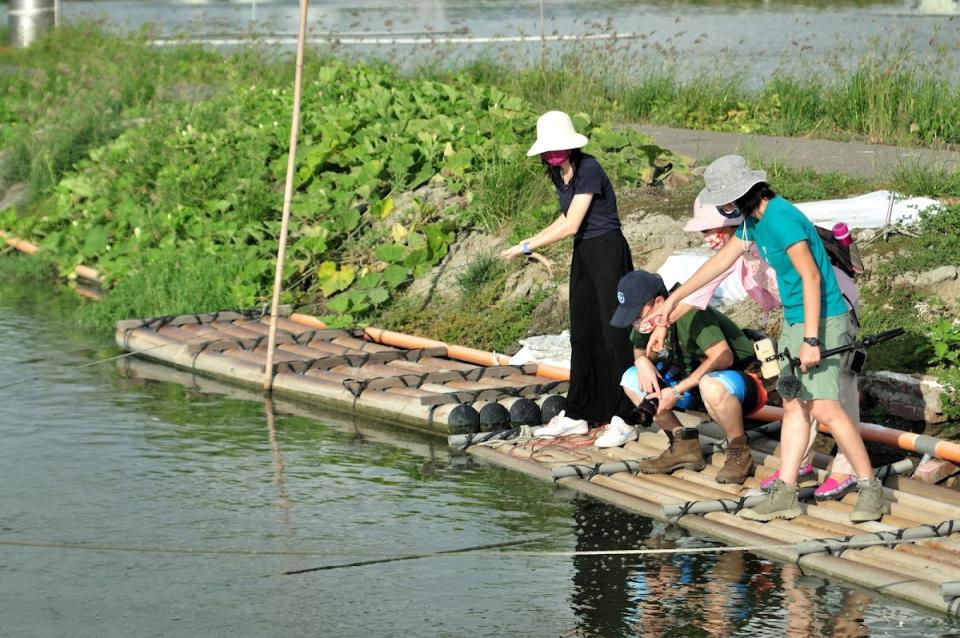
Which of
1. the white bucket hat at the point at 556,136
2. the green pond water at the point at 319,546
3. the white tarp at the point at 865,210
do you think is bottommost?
the green pond water at the point at 319,546

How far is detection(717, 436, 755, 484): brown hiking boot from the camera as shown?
7.06 m

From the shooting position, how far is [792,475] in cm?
649

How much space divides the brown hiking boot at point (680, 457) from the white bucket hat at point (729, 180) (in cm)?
144

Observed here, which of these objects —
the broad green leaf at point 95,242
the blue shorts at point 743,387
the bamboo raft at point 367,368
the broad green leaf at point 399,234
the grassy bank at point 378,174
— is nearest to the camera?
the blue shorts at point 743,387

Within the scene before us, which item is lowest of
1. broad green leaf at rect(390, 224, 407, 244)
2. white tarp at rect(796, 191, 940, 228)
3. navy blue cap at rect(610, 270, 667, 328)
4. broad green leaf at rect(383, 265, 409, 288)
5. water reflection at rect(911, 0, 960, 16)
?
broad green leaf at rect(383, 265, 409, 288)

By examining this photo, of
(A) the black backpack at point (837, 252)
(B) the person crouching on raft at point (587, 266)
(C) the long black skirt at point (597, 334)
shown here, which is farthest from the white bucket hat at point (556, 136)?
(A) the black backpack at point (837, 252)

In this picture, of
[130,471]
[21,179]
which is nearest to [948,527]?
[130,471]

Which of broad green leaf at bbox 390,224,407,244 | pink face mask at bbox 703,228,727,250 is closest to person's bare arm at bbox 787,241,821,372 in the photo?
pink face mask at bbox 703,228,727,250

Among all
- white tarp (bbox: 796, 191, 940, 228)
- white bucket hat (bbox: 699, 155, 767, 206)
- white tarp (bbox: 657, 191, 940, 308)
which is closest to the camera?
white bucket hat (bbox: 699, 155, 767, 206)

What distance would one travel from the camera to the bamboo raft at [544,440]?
20.0 ft

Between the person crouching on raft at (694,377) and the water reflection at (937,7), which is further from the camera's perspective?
the water reflection at (937,7)

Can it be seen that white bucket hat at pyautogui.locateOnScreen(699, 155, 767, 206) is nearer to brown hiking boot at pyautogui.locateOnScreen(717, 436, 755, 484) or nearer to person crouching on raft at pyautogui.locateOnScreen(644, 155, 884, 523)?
person crouching on raft at pyautogui.locateOnScreen(644, 155, 884, 523)

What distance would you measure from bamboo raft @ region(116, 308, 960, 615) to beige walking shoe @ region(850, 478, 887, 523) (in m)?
0.04

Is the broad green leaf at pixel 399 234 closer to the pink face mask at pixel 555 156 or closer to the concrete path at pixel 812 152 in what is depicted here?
the concrete path at pixel 812 152
